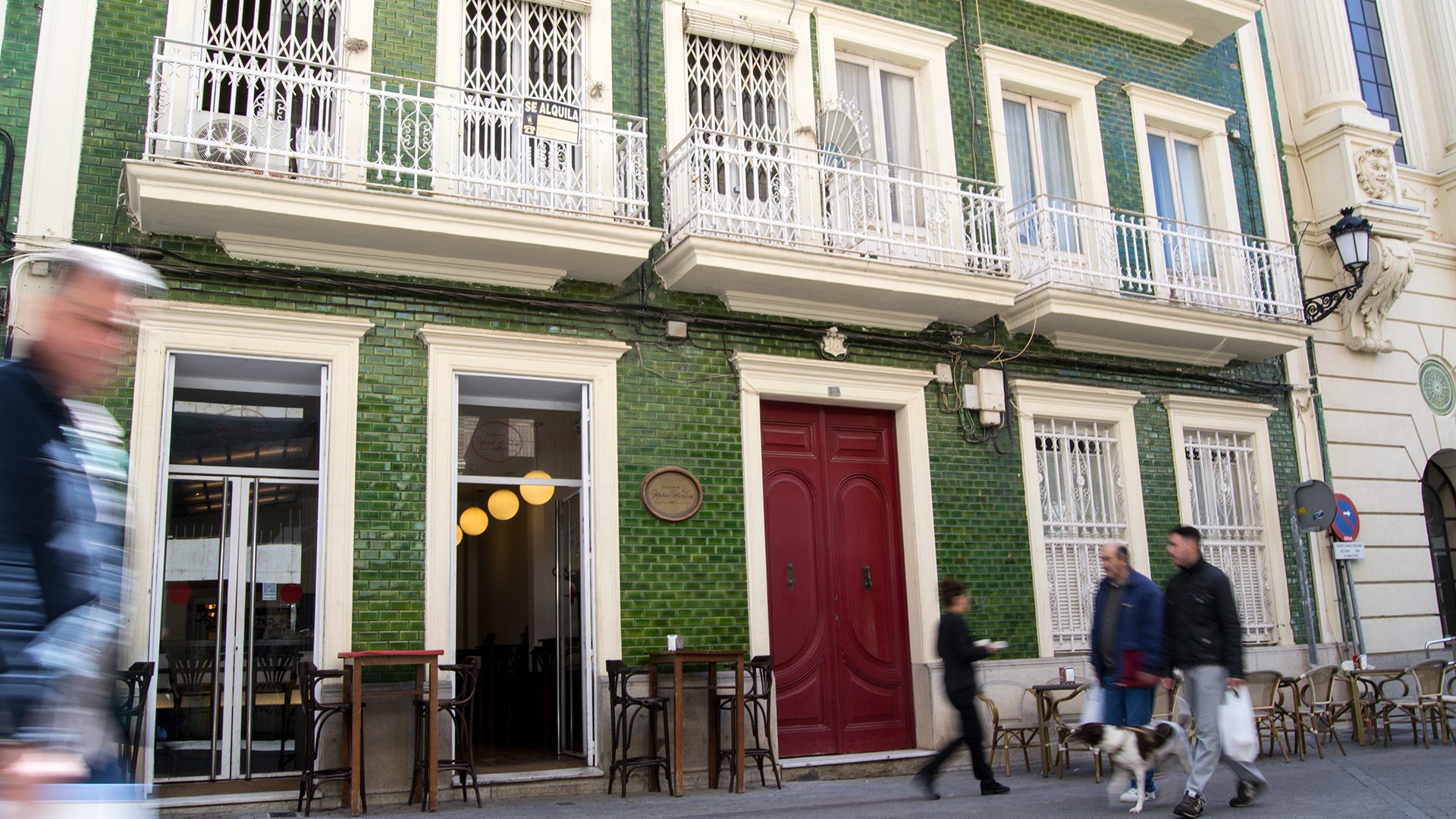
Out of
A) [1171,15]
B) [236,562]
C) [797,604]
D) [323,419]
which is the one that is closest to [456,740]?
[236,562]

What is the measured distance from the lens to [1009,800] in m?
7.52

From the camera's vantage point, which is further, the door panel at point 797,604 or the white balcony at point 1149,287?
the white balcony at point 1149,287

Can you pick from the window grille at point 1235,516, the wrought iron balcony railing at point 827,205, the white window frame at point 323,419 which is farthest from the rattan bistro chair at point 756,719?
the window grille at point 1235,516

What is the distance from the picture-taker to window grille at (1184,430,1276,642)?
12.0 metres

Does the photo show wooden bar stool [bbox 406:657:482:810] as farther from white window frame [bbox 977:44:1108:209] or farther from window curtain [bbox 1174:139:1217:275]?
window curtain [bbox 1174:139:1217:275]

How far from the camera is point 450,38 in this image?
919 centimetres

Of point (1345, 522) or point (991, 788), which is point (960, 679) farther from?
point (1345, 522)

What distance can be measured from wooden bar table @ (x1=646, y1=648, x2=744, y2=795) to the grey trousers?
3.07 metres

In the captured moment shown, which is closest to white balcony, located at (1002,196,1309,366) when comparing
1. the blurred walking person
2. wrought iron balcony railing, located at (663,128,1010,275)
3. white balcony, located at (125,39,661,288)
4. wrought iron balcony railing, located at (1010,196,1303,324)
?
wrought iron balcony railing, located at (1010,196,1303,324)

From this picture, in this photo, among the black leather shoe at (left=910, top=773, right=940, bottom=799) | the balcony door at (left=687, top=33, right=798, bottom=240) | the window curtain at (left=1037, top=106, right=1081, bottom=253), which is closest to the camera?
the black leather shoe at (left=910, top=773, right=940, bottom=799)

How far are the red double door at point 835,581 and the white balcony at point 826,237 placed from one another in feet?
3.61

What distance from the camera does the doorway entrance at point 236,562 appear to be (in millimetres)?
7965

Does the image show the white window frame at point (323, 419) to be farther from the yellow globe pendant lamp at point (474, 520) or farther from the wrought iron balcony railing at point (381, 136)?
the yellow globe pendant lamp at point (474, 520)

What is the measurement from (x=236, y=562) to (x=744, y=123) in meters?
5.81
